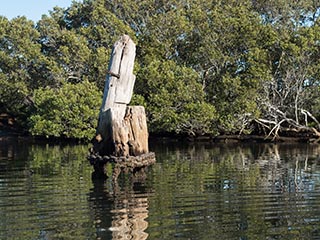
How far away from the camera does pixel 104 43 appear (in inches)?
1820

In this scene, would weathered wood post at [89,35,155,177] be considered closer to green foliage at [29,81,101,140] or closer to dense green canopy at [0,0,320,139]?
dense green canopy at [0,0,320,139]

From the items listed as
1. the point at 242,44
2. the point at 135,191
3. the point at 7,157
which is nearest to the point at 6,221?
the point at 135,191

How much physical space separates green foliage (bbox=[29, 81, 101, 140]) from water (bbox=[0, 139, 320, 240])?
765 inches

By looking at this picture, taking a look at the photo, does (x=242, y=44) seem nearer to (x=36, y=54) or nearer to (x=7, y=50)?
(x=36, y=54)

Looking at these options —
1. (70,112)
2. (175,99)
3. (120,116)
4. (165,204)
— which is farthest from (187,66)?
(165,204)

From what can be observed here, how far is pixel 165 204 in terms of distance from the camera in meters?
12.7

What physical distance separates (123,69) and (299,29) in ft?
85.5

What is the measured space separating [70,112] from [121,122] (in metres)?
26.4

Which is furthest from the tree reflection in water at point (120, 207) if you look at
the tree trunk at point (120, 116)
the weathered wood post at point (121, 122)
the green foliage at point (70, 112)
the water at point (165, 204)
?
the green foliage at point (70, 112)

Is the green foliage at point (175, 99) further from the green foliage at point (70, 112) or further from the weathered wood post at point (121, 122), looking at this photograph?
the weathered wood post at point (121, 122)

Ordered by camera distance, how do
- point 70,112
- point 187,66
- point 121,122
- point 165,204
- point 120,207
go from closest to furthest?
1. point 120,207
2. point 165,204
3. point 121,122
4. point 70,112
5. point 187,66

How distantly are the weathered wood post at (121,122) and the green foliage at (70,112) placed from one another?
25111 millimetres

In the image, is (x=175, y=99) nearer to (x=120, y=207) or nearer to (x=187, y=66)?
(x=187, y=66)

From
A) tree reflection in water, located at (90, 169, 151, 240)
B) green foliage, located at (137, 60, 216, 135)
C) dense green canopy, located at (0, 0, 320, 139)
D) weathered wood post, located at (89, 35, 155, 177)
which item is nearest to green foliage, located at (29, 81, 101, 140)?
dense green canopy, located at (0, 0, 320, 139)
